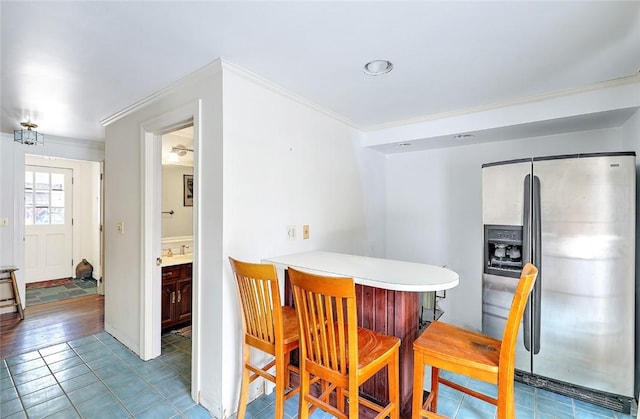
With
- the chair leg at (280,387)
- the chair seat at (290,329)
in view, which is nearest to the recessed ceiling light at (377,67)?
the chair seat at (290,329)

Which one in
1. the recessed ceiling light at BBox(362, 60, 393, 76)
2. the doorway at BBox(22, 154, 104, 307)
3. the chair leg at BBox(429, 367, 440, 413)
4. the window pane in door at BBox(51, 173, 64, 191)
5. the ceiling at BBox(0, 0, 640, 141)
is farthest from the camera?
the window pane in door at BBox(51, 173, 64, 191)

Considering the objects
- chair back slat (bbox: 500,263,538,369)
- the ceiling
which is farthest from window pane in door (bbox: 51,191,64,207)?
chair back slat (bbox: 500,263,538,369)

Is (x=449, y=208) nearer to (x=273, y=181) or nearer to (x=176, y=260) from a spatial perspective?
(x=273, y=181)

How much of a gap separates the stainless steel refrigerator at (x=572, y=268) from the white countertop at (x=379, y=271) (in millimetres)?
1079

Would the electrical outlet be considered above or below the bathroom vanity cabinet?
above

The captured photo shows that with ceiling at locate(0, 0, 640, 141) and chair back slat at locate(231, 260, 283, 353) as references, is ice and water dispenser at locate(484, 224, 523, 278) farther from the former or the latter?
chair back slat at locate(231, 260, 283, 353)

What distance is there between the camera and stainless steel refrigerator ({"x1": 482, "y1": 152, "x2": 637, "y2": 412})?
1.99 meters

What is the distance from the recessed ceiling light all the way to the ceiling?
0.18 ft

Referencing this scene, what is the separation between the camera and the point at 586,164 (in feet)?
6.82

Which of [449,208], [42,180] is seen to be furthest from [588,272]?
[42,180]

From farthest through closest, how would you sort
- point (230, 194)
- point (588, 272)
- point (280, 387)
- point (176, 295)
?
point (176, 295)
point (588, 272)
point (230, 194)
point (280, 387)

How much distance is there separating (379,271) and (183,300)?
2.56 metres

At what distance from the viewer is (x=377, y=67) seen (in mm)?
1970

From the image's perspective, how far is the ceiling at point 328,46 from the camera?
4.62 ft
